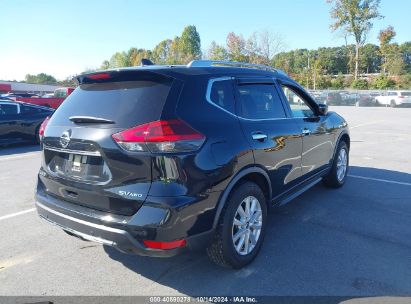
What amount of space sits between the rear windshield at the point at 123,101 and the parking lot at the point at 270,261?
140 cm

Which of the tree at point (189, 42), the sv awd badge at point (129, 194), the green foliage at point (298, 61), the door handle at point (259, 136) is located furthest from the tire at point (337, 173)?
the tree at point (189, 42)

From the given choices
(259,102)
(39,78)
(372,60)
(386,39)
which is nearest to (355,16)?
(386,39)

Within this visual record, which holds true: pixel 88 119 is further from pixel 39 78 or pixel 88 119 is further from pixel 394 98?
pixel 39 78

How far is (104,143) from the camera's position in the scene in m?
2.77

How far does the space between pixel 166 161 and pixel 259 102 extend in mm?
A: 1496

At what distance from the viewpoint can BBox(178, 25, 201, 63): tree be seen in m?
78.3

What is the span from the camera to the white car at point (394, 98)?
31891 millimetres

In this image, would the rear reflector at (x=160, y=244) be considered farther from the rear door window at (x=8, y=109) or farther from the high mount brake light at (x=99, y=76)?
the rear door window at (x=8, y=109)

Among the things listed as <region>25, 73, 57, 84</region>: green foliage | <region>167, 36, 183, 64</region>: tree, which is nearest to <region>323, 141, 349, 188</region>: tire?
<region>167, 36, 183, 64</region>: tree

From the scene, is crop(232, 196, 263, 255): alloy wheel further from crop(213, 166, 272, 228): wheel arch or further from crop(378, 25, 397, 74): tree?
crop(378, 25, 397, 74): tree

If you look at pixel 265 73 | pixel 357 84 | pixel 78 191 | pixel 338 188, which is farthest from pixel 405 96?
pixel 78 191

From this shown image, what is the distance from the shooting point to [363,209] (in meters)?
4.89

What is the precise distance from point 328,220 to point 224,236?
6.66 ft

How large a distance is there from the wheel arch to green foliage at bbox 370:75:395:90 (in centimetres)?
5468
